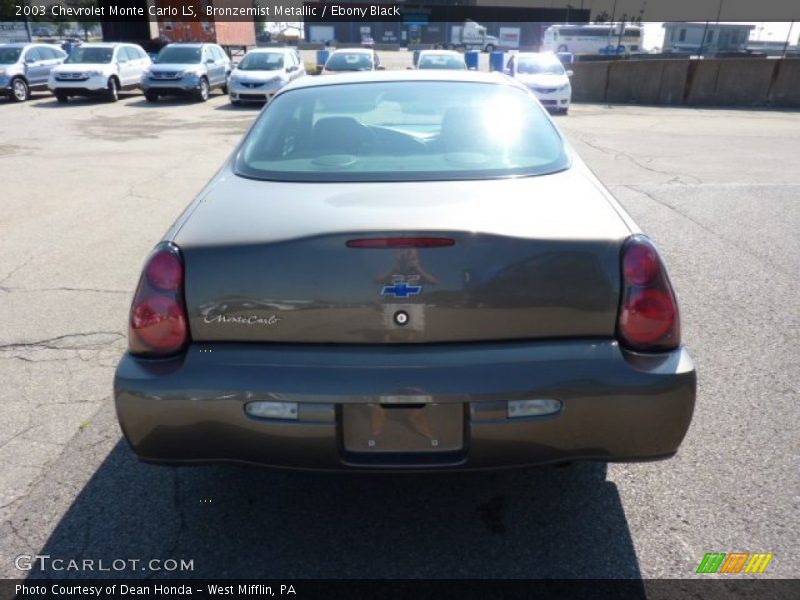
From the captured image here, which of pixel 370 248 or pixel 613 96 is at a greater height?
pixel 370 248

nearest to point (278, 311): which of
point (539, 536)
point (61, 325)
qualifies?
point (539, 536)

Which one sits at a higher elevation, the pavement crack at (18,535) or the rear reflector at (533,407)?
the rear reflector at (533,407)

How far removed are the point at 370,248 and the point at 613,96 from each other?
23887 mm

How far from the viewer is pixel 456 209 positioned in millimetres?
2223

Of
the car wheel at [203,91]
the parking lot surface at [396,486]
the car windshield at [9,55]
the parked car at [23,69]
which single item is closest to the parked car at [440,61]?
the car wheel at [203,91]

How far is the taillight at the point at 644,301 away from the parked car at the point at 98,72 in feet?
68.4

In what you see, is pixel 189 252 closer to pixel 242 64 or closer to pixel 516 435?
pixel 516 435

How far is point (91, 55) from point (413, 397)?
73.0ft

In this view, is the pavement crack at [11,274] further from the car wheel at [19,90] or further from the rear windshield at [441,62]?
the car wheel at [19,90]

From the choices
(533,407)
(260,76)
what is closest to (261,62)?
(260,76)

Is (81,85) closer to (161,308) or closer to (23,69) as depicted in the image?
(23,69)

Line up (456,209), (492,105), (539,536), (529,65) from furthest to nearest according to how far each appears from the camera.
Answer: (529,65)
(492,105)
(539,536)
(456,209)

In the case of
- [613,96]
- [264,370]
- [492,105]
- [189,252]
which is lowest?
[613,96]

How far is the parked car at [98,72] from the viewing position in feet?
62.5
